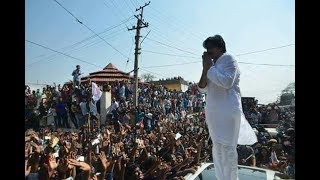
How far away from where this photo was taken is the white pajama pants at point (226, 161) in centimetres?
294

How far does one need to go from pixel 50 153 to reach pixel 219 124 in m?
4.61

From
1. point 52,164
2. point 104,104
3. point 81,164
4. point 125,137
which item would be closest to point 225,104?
point 81,164

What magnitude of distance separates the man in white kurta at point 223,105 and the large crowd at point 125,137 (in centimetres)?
198

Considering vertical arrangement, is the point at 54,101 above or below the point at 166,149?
above

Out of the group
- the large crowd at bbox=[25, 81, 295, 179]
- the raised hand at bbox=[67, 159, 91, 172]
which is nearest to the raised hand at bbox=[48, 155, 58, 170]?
the large crowd at bbox=[25, 81, 295, 179]

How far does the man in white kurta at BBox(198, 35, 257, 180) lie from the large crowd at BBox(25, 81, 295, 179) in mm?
1979

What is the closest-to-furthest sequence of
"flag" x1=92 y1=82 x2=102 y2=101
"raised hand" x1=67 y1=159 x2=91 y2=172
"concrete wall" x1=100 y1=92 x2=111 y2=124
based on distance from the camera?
"raised hand" x1=67 y1=159 x2=91 y2=172 < "flag" x1=92 y1=82 x2=102 y2=101 < "concrete wall" x1=100 y1=92 x2=111 y2=124

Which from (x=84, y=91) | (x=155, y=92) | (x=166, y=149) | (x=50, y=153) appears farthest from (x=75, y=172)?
(x=155, y=92)

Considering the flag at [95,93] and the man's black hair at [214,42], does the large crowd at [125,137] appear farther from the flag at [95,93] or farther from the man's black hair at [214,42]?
the man's black hair at [214,42]

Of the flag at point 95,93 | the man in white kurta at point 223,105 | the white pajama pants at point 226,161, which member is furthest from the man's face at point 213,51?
the flag at point 95,93

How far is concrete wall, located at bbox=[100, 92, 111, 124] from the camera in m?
17.3

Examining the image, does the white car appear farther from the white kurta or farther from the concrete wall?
the concrete wall
